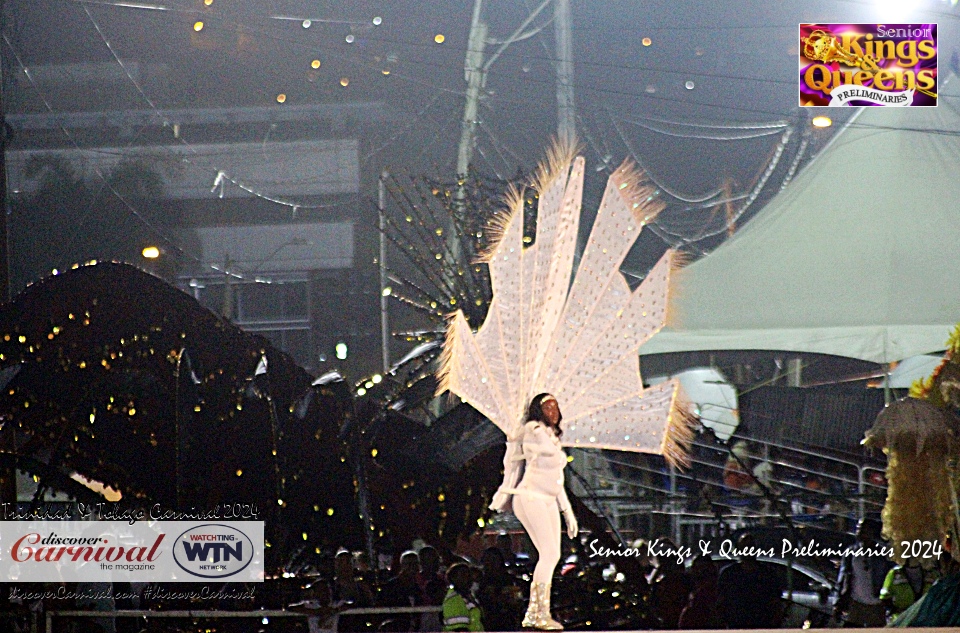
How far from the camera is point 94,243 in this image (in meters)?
4.32

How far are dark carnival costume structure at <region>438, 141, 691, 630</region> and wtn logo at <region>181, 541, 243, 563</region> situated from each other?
3.27ft

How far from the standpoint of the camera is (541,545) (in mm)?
4152

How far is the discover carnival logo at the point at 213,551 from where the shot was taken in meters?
4.27

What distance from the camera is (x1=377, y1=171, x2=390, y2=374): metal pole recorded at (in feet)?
13.8

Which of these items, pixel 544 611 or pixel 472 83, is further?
pixel 472 83

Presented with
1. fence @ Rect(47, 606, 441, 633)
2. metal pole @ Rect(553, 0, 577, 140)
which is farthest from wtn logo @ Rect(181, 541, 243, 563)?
metal pole @ Rect(553, 0, 577, 140)

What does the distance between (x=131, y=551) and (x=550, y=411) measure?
1696mm

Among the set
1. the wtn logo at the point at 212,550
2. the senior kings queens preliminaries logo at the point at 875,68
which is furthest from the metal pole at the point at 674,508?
the wtn logo at the point at 212,550

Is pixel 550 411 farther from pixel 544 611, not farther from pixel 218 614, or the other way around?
pixel 218 614

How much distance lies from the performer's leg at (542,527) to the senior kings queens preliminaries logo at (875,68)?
5.98 ft

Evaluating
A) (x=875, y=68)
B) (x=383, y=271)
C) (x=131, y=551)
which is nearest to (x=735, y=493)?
(x=383, y=271)

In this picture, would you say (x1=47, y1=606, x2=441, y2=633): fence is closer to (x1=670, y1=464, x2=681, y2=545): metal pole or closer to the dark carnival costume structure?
the dark carnival costume structure

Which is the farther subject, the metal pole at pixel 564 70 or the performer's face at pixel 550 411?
the metal pole at pixel 564 70

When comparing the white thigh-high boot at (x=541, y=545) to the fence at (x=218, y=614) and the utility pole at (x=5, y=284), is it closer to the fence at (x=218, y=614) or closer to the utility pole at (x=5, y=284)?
the fence at (x=218, y=614)
